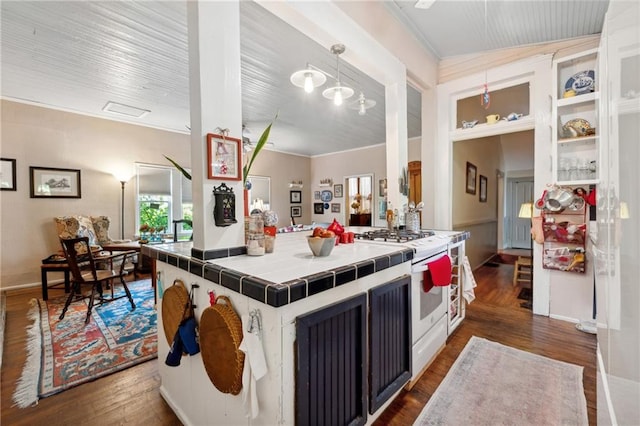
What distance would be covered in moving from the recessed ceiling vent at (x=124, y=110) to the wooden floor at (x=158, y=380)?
10.2 ft

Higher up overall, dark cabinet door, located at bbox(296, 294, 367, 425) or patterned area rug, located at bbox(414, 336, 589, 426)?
dark cabinet door, located at bbox(296, 294, 367, 425)

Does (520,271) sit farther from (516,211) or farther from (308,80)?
(308,80)

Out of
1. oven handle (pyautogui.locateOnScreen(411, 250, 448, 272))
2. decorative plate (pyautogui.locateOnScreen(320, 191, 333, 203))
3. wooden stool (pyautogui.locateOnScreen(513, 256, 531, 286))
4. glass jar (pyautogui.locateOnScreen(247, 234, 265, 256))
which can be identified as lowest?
wooden stool (pyautogui.locateOnScreen(513, 256, 531, 286))

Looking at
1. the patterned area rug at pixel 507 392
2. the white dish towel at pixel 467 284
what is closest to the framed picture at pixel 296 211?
the white dish towel at pixel 467 284

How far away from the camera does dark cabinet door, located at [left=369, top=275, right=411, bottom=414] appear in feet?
4.28

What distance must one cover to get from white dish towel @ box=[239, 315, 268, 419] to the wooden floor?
50cm

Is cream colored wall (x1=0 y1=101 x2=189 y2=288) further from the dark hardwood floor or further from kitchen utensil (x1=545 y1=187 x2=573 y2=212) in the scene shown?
kitchen utensil (x1=545 y1=187 x2=573 y2=212)

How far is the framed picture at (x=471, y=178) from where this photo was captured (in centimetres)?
451

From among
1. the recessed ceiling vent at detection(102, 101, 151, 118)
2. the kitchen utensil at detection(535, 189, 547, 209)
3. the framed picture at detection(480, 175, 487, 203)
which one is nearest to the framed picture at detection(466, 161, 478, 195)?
the framed picture at detection(480, 175, 487, 203)

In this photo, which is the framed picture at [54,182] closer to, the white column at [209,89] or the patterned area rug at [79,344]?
the patterned area rug at [79,344]

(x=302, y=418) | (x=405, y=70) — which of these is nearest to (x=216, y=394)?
(x=302, y=418)

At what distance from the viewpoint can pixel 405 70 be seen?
2900 millimetres

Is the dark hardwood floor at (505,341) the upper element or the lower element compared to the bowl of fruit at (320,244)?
lower

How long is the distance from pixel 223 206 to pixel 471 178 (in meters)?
4.61
